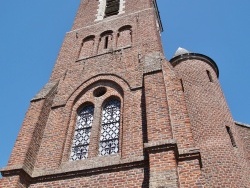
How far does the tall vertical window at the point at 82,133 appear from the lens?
951 centimetres

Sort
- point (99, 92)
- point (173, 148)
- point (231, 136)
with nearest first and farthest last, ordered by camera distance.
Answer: point (173, 148) → point (231, 136) → point (99, 92)

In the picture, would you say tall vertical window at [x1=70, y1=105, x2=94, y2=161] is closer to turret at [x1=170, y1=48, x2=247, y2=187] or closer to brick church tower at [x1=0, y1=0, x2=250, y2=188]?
brick church tower at [x1=0, y1=0, x2=250, y2=188]

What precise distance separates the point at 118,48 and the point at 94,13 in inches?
207

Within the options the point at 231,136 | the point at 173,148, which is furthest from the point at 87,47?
the point at 173,148

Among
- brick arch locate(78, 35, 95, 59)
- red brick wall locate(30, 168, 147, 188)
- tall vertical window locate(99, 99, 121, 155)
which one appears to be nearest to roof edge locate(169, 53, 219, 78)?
brick arch locate(78, 35, 95, 59)

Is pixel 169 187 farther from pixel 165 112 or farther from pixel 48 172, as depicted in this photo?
pixel 48 172

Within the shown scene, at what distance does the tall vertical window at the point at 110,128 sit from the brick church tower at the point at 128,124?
0.12 feet

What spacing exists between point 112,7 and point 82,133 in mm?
10405

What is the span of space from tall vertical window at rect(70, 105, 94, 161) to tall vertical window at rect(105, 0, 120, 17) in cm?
839

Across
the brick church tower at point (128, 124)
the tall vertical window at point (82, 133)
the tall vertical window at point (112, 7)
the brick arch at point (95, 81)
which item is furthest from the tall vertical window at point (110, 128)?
the tall vertical window at point (112, 7)

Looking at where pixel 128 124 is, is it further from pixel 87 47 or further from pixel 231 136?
pixel 87 47

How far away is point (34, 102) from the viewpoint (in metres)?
10.7

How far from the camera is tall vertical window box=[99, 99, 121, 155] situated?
9.30 m

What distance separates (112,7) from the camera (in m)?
Result: 18.4
